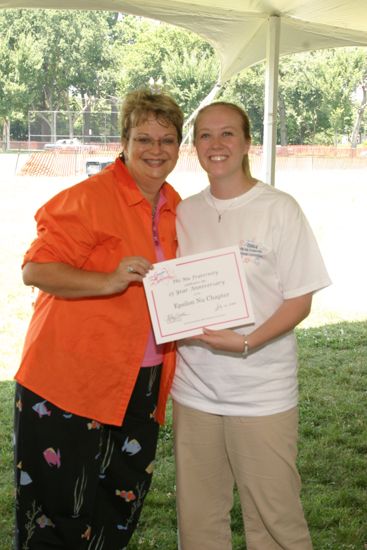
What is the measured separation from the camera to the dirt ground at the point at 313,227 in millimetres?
8107

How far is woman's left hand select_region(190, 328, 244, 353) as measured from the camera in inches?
90.9

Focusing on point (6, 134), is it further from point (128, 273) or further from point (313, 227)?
point (128, 273)

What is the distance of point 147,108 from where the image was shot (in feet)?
8.07

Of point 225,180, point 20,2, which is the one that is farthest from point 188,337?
point 20,2

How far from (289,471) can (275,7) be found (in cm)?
472

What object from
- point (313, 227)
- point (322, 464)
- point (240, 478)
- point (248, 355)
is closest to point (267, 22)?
point (322, 464)

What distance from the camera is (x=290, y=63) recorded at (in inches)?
1794

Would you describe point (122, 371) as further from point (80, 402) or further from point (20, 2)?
point (20, 2)

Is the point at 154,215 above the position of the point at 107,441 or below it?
above

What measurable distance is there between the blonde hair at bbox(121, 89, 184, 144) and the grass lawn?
2052mm

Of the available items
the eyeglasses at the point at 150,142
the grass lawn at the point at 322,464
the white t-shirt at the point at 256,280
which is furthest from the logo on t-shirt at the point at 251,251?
the grass lawn at the point at 322,464

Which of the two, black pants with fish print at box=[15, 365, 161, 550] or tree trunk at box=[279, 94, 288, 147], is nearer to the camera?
black pants with fish print at box=[15, 365, 161, 550]

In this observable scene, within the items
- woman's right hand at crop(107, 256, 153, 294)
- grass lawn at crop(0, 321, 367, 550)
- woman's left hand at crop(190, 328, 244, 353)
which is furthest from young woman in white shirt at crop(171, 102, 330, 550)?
grass lawn at crop(0, 321, 367, 550)
